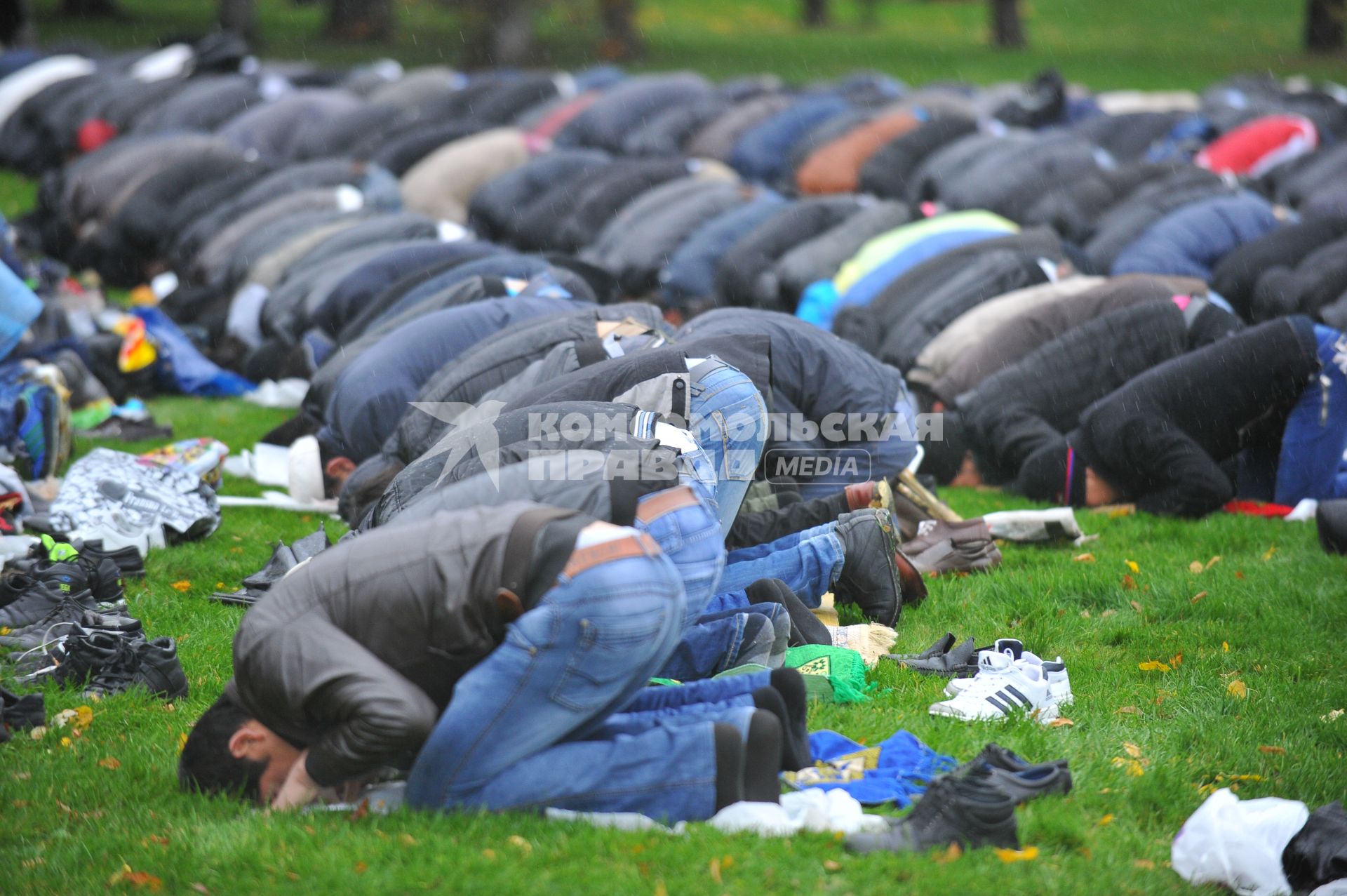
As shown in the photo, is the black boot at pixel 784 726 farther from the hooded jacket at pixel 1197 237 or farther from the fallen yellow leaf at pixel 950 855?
the hooded jacket at pixel 1197 237

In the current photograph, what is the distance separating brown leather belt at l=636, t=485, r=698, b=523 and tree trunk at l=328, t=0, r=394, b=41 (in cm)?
2828

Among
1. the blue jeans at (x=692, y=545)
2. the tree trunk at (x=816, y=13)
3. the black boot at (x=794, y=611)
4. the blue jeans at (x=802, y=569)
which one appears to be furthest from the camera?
the tree trunk at (x=816, y=13)

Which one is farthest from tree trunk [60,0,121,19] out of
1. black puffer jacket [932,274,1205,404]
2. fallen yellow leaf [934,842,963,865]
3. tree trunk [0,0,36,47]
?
fallen yellow leaf [934,842,963,865]

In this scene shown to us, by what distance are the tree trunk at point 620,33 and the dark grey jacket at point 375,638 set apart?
1087 inches

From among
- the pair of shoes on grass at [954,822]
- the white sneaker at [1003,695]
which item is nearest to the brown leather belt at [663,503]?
the pair of shoes on grass at [954,822]

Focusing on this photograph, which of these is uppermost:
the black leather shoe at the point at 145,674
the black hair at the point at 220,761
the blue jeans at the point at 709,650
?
the black hair at the point at 220,761

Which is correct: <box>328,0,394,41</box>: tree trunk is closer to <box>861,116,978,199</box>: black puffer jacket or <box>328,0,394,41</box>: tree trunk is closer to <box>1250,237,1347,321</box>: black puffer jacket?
<box>861,116,978,199</box>: black puffer jacket

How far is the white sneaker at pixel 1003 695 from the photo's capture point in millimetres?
4668

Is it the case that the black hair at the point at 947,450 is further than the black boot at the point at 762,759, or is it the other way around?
the black hair at the point at 947,450

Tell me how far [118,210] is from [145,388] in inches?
172

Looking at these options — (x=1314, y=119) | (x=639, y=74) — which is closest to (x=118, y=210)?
(x=1314, y=119)

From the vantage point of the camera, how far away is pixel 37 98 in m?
17.2

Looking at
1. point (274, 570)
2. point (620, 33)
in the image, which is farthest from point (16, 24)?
point (274, 570)

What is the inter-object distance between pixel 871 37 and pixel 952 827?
32822 mm
